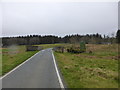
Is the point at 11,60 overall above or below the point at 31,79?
below

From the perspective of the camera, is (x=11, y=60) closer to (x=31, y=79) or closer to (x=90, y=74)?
(x=31, y=79)

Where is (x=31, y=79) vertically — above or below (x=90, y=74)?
above

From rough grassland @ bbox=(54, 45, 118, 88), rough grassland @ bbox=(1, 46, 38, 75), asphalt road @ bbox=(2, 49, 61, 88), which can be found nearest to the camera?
asphalt road @ bbox=(2, 49, 61, 88)

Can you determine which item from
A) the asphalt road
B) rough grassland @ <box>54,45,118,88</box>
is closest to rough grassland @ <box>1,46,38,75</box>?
the asphalt road

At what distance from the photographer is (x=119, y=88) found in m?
8.68

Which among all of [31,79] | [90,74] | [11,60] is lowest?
[11,60]

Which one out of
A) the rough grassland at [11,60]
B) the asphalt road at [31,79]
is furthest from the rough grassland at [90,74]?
the rough grassland at [11,60]

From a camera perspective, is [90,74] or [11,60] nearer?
[90,74]

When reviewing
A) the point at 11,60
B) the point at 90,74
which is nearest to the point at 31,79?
the point at 90,74

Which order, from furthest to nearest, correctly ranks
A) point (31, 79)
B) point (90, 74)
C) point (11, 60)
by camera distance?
1. point (11, 60)
2. point (90, 74)
3. point (31, 79)

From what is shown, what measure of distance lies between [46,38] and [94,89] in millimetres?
165461

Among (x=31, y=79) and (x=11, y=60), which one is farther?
(x=11, y=60)

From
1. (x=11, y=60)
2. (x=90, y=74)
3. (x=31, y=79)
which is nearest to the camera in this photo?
(x=31, y=79)

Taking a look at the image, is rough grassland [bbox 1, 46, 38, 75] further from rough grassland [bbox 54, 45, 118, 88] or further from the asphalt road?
rough grassland [bbox 54, 45, 118, 88]
